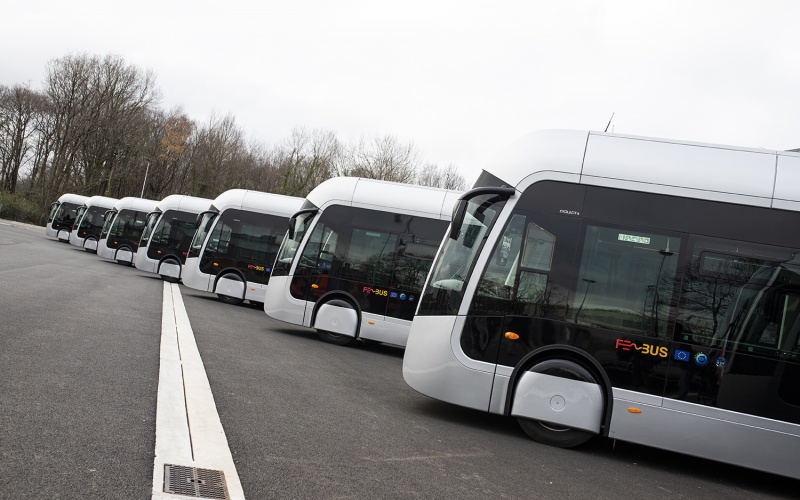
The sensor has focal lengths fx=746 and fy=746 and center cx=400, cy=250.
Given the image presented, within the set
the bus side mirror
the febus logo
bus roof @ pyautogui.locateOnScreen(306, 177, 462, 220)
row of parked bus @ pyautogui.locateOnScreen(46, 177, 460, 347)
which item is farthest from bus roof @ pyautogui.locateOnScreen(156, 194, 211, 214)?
the febus logo

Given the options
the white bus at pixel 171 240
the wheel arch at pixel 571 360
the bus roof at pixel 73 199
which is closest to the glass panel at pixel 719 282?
the wheel arch at pixel 571 360

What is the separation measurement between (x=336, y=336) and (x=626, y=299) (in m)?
8.44

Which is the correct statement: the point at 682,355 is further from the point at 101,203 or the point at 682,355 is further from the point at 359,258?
the point at 101,203

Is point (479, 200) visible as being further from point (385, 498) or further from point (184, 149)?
point (184, 149)

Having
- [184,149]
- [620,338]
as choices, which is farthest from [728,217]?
[184,149]

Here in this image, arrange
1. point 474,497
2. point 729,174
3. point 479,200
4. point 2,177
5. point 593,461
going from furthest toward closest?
1. point 2,177
2. point 479,200
3. point 729,174
4. point 593,461
5. point 474,497

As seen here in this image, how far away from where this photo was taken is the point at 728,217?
7895 millimetres

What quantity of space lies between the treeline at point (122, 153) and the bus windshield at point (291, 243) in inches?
1358

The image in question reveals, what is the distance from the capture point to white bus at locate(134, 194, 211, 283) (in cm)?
2891

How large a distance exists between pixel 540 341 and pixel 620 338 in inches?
32.7

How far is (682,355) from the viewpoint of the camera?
7758 mm

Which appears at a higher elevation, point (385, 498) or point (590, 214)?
point (590, 214)

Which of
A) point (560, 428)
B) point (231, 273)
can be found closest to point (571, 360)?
point (560, 428)

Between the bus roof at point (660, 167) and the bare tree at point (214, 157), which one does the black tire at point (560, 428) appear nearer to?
the bus roof at point (660, 167)
